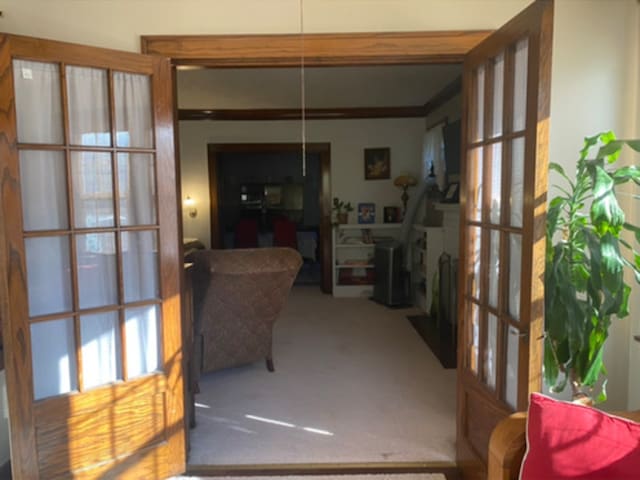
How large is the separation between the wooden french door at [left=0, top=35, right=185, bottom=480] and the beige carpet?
54 centimetres

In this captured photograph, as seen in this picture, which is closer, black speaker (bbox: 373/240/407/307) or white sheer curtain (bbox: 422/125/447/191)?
white sheer curtain (bbox: 422/125/447/191)

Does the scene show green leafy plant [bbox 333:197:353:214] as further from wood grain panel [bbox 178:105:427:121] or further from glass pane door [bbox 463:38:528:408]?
glass pane door [bbox 463:38:528:408]

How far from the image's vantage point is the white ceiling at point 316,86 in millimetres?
4355

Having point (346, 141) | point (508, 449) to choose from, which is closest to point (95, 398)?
point (508, 449)

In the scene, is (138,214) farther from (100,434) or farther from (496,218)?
(496,218)

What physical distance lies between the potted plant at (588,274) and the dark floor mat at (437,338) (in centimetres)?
200

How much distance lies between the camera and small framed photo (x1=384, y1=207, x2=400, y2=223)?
21.3ft

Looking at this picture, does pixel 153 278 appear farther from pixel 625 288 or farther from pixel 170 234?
pixel 625 288

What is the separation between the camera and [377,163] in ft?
21.2

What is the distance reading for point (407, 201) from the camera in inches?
252

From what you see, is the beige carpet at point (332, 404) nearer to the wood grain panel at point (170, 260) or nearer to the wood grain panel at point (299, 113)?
the wood grain panel at point (170, 260)

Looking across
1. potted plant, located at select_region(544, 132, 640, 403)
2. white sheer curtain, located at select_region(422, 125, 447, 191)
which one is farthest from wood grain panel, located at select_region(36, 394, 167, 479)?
white sheer curtain, located at select_region(422, 125, 447, 191)

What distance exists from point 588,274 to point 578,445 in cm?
82

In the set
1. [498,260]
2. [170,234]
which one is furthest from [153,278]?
[498,260]
